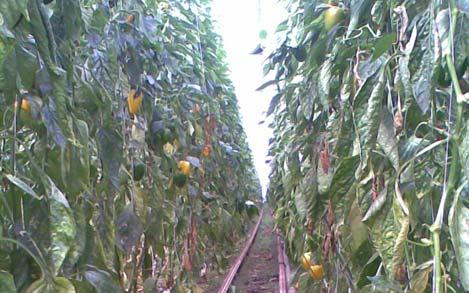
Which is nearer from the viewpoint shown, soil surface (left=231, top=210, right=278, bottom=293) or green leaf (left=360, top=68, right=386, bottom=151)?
green leaf (left=360, top=68, right=386, bottom=151)

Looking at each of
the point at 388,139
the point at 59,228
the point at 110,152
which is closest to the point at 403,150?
the point at 388,139

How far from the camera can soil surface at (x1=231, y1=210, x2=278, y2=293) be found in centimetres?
530

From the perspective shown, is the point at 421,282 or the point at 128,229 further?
the point at 128,229

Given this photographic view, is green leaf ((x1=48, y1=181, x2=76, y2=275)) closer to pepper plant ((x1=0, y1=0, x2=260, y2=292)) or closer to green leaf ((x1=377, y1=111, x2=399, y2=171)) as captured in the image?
pepper plant ((x1=0, y1=0, x2=260, y2=292))

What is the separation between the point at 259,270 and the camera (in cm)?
634

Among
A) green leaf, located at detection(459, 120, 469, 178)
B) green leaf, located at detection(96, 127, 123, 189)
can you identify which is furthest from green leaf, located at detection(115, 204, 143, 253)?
green leaf, located at detection(459, 120, 469, 178)

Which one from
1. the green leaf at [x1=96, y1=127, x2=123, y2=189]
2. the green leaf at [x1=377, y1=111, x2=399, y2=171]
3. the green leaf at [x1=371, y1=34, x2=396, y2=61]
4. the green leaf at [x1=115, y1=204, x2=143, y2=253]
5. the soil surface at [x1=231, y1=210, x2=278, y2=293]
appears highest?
the green leaf at [x1=371, y1=34, x2=396, y2=61]

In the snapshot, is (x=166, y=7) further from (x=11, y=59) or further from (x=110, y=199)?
(x=11, y=59)

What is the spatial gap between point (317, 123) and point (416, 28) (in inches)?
34.6

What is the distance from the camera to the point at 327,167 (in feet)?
4.37

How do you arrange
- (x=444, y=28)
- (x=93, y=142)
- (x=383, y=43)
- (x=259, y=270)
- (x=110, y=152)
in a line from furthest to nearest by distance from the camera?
(x=259, y=270) < (x=93, y=142) < (x=110, y=152) < (x=383, y=43) < (x=444, y=28)

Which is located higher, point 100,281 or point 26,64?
point 26,64

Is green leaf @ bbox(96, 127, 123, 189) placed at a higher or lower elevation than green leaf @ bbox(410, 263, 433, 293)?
higher

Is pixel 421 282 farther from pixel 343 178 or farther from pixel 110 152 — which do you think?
pixel 110 152
